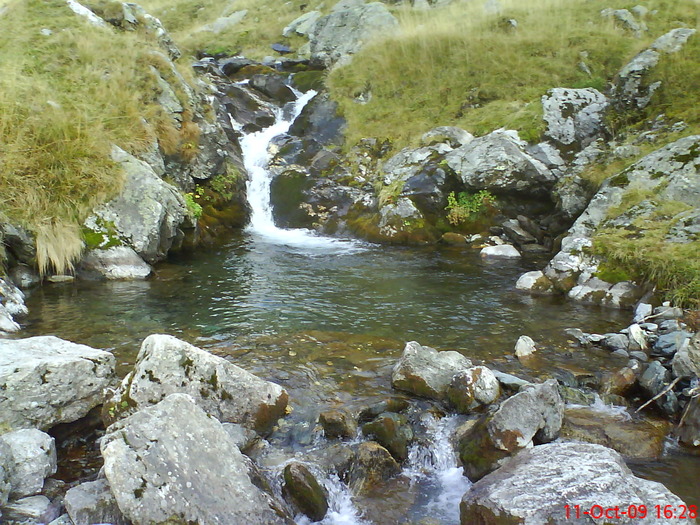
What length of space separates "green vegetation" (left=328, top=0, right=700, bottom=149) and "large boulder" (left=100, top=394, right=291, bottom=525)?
1415 centimetres

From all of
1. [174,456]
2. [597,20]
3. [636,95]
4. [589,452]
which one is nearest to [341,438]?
[174,456]

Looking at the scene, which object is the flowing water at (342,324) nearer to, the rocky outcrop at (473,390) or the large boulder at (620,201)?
the rocky outcrop at (473,390)

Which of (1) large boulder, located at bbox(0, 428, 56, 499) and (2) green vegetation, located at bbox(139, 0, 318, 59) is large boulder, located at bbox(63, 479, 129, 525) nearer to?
(1) large boulder, located at bbox(0, 428, 56, 499)

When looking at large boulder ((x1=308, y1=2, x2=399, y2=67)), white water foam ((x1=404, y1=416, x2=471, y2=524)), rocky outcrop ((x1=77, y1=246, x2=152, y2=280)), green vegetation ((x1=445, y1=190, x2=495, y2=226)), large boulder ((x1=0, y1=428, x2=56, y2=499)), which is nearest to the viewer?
large boulder ((x1=0, y1=428, x2=56, y2=499))

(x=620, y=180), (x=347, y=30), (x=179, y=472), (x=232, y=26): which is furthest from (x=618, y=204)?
(x=232, y=26)

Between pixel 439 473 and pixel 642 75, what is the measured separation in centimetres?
1547

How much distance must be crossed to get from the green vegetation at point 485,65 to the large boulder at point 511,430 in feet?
39.5

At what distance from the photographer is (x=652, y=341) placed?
7.16 meters

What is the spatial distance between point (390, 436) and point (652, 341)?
15.7 feet

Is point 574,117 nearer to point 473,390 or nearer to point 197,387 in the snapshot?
point 473,390

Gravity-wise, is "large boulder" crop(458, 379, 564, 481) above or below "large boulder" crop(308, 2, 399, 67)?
below

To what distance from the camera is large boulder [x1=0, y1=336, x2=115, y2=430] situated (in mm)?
4398
